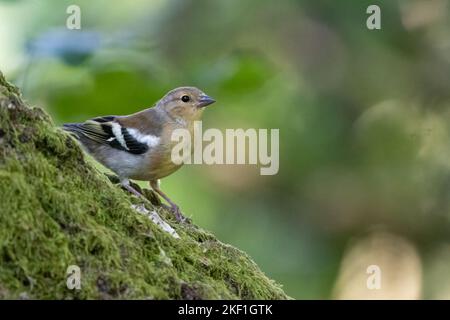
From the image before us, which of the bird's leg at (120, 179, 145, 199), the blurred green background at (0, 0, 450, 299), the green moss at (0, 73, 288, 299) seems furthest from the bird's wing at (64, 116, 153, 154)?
the blurred green background at (0, 0, 450, 299)

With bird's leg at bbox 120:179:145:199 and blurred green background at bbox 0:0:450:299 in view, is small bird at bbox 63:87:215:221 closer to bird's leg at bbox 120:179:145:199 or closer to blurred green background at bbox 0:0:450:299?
bird's leg at bbox 120:179:145:199

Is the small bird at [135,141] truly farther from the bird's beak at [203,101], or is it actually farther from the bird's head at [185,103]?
the bird's beak at [203,101]

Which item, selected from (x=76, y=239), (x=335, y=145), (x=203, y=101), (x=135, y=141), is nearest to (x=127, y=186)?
(x=135, y=141)

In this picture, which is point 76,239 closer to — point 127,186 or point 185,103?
point 127,186

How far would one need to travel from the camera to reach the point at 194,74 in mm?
5453

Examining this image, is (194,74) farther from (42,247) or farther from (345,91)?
(345,91)

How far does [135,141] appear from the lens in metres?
5.53

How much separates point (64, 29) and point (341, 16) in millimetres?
5003

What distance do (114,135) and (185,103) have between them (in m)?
0.83

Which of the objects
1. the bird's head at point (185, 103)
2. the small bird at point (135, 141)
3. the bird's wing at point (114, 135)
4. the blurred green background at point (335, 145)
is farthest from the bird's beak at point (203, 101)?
the blurred green background at point (335, 145)

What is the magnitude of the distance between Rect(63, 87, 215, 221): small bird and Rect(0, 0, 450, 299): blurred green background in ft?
7.86

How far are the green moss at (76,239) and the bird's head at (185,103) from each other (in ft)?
7.79

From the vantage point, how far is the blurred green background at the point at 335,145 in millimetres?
8656
